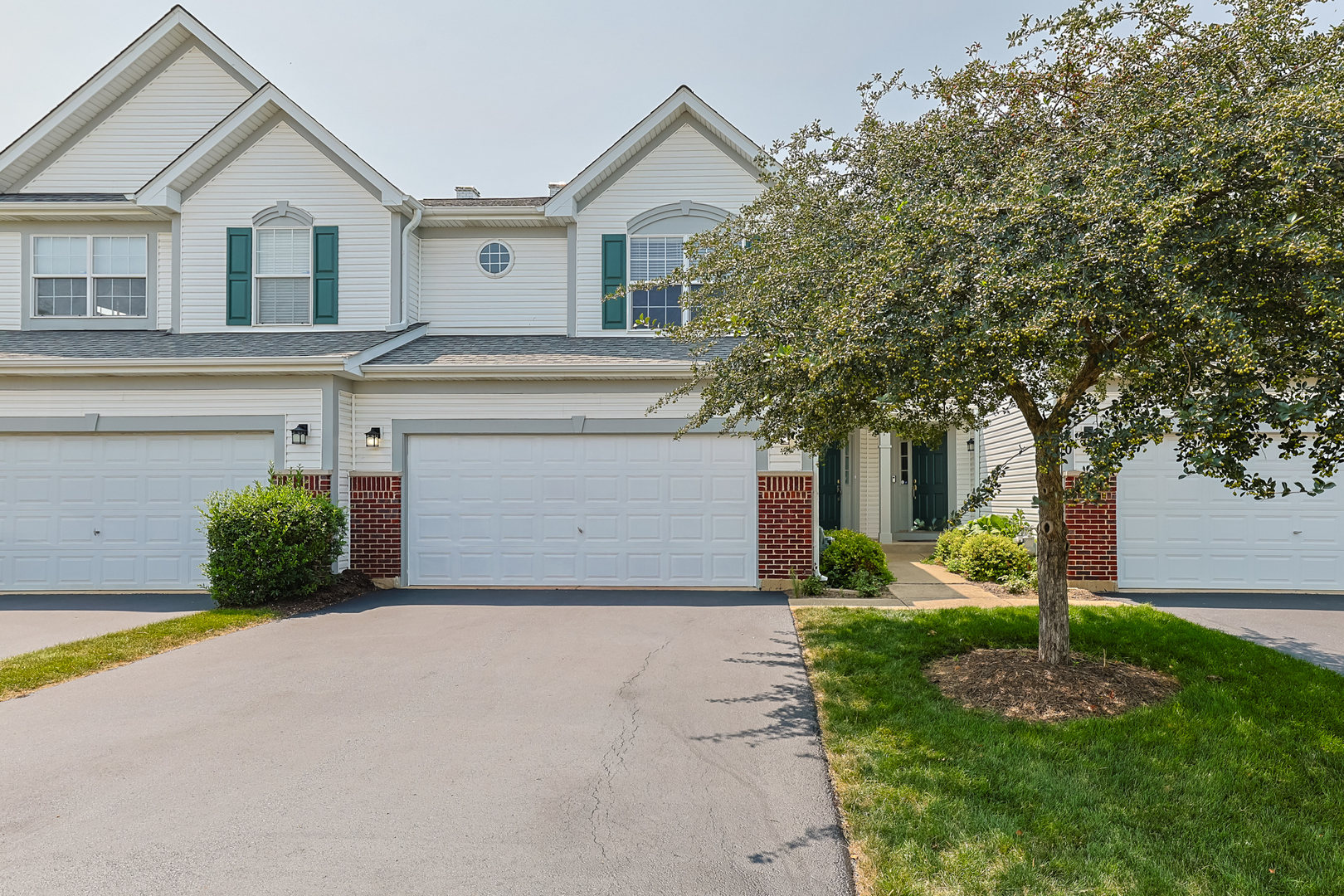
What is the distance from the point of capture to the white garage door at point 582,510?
11.1 metres

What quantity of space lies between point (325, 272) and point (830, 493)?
11262 mm

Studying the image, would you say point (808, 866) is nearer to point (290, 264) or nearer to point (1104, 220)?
point (1104, 220)

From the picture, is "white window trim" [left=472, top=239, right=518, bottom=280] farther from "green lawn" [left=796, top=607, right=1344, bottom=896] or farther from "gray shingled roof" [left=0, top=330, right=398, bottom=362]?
"green lawn" [left=796, top=607, right=1344, bottom=896]

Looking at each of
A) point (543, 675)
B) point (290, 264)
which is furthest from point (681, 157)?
point (543, 675)

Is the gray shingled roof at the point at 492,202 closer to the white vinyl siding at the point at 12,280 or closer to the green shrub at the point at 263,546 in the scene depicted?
the green shrub at the point at 263,546

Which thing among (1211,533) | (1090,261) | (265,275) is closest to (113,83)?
(265,275)

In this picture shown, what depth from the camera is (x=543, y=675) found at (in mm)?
6668

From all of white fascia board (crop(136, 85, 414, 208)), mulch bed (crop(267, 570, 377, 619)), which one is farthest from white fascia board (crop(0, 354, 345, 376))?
white fascia board (crop(136, 85, 414, 208))

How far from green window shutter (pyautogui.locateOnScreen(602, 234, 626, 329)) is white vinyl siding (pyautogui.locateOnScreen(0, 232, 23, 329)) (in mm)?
9737

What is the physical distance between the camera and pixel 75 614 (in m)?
9.41

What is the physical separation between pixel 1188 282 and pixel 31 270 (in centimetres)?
1612

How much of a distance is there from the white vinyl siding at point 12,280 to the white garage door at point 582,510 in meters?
7.54

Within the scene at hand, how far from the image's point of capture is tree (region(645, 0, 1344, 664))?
3.90 metres

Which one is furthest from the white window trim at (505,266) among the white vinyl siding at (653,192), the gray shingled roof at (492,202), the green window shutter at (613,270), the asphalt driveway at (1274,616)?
the asphalt driveway at (1274,616)
